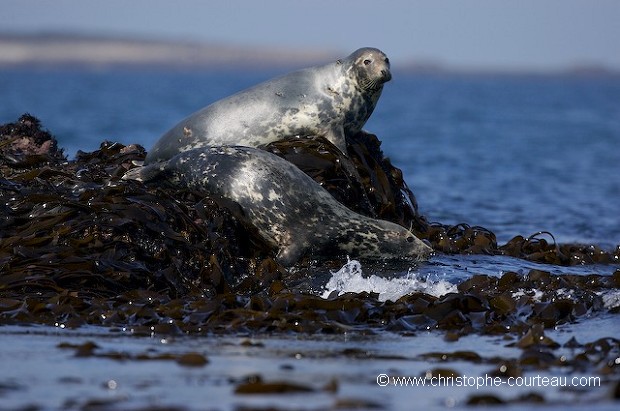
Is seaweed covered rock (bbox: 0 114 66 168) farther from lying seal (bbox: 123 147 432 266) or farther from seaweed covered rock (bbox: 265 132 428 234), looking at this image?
seaweed covered rock (bbox: 265 132 428 234)

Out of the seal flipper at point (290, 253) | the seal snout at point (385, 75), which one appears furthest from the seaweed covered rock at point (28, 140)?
the seal snout at point (385, 75)

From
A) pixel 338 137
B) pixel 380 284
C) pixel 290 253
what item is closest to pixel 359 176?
pixel 338 137

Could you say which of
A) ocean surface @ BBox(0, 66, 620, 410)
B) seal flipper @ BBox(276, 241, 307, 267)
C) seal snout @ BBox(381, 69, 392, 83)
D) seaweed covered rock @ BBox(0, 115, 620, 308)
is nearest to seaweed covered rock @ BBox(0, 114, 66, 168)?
seaweed covered rock @ BBox(0, 115, 620, 308)

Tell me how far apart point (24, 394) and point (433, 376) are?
1515mm

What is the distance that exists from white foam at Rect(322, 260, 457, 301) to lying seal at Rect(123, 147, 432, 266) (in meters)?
0.39

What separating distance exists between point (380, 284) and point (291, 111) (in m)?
2.36

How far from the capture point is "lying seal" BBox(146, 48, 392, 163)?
28.1 feet

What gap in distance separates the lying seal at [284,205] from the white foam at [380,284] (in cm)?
39

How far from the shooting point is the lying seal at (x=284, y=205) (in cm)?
713

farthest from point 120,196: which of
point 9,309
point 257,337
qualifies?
point 257,337

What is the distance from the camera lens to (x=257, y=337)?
534 cm

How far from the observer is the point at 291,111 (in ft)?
28.6

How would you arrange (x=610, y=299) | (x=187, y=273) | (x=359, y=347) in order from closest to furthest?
(x=359, y=347) → (x=610, y=299) → (x=187, y=273)

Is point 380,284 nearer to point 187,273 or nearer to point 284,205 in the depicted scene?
point 284,205
